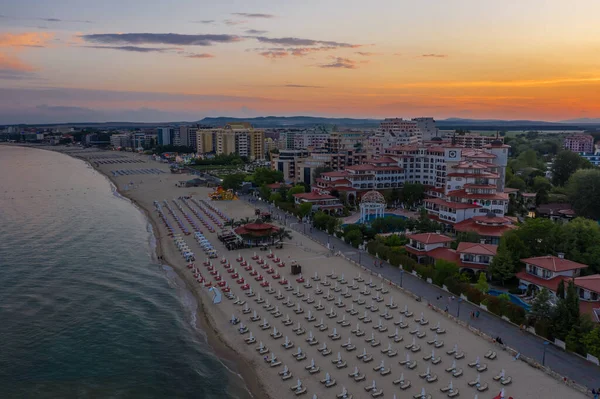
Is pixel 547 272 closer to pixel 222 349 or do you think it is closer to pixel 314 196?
pixel 222 349

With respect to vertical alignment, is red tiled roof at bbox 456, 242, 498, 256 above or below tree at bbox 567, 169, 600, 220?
below

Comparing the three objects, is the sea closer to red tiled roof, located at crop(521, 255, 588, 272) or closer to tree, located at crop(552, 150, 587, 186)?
red tiled roof, located at crop(521, 255, 588, 272)

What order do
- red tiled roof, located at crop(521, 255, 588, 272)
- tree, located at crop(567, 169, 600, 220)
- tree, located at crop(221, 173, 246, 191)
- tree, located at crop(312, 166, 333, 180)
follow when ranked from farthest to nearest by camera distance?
tree, located at crop(221, 173, 246, 191) < tree, located at crop(312, 166, 333, 180) < tree, located at crop(567, 169, 600, 220) < red tiled roof, located at crop(521, 255, 588, 272)

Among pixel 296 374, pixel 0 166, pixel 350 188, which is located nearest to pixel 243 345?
pixel 296 374

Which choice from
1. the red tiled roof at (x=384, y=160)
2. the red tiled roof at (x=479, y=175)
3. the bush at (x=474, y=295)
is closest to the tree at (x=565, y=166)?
the red tiled roof at (x=384, y=160)

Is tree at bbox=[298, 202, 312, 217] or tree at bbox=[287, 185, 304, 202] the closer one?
tree at bbox=[298, 202, 312, 217]

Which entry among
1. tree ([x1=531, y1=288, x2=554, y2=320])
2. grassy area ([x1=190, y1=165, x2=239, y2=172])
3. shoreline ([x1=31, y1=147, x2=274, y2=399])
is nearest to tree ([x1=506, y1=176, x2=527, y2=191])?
tree ([x1=531, y1=288, x2=554, y2=320])

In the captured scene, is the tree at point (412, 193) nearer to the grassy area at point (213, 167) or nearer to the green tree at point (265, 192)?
the green tree at point (265, 192)

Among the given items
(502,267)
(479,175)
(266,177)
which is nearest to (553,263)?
(502,267)

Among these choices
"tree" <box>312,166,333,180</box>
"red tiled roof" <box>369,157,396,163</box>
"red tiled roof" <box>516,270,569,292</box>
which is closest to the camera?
"red tiled roof" <box>516,270,569,292</box>
